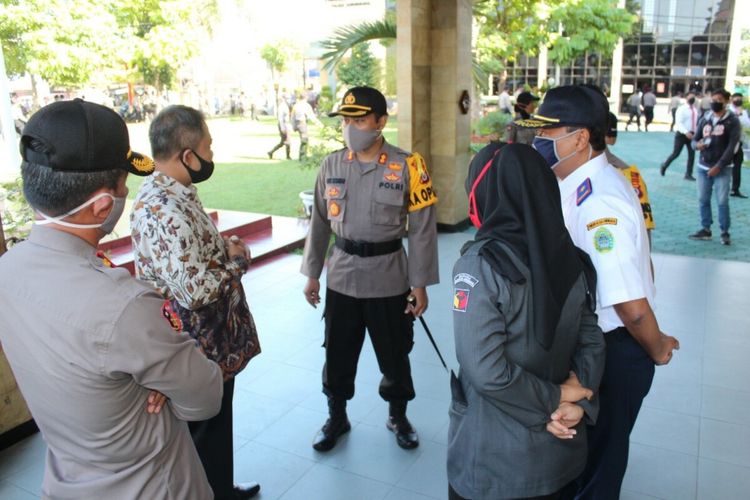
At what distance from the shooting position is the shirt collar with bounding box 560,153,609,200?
1.70m

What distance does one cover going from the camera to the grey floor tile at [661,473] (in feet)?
7.55

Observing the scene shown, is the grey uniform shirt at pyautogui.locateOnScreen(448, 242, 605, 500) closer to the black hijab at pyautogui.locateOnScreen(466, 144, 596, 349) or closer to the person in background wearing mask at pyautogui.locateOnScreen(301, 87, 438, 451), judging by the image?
the black hijab at pyautogui.locateOnScreen(466, 144, 596, 349)

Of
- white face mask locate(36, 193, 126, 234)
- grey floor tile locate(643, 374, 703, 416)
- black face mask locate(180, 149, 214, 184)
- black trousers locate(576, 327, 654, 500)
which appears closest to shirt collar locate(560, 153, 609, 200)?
black trousers locate(576, 327, 654, 500)

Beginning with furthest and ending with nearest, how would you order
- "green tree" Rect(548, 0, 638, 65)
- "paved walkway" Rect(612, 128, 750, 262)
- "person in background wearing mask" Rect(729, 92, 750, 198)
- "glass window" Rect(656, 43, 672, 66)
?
"glass window" Rect(656, 43, 672, 66) → "green tree" Rect(548, 0, 638, 65) → "person in background wearing mask" Rect(729, 92, 750, 198) → "paved walkway" Rect(612, 128, 750, 262)

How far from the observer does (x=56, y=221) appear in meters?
1.06

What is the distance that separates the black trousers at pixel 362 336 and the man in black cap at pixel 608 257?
3.18ft

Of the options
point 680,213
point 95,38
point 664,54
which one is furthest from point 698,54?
point 95,38

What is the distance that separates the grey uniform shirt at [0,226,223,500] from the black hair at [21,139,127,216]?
2.1 inches

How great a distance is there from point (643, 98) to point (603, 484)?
1896 centimetres

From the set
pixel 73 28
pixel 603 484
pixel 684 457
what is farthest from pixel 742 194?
pixel 73 28

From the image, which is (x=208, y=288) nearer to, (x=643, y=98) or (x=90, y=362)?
(x=90, y=362)

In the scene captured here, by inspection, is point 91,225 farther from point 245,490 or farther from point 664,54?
point 664,54

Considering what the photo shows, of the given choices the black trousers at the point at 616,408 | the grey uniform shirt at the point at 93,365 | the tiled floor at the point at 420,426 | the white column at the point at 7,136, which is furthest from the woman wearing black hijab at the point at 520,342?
the white column at the point at 7,136

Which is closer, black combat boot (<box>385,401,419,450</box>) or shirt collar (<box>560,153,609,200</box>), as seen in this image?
shirt collar (<box>560,153,609,200</box>)
